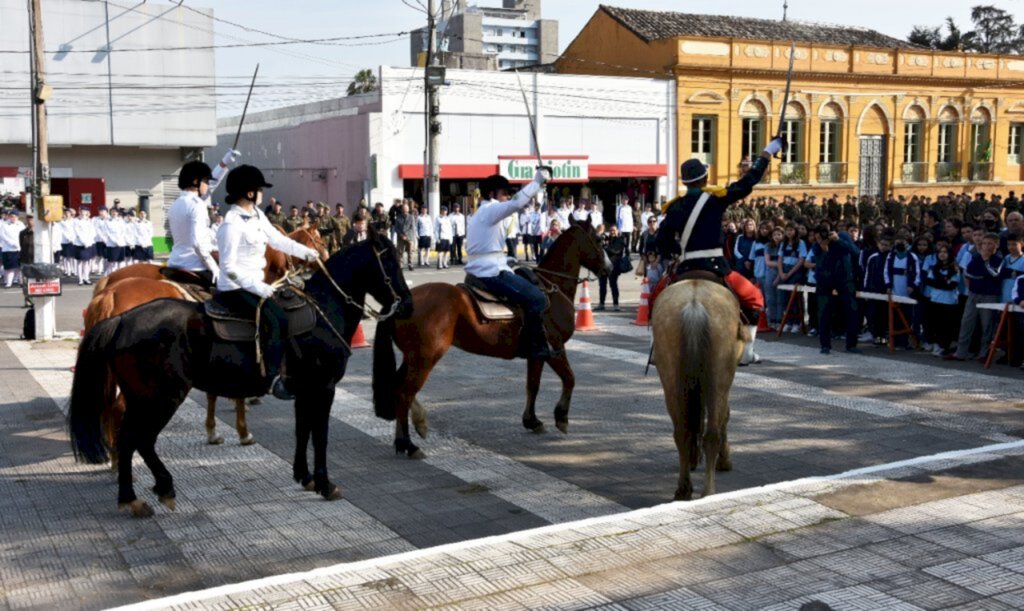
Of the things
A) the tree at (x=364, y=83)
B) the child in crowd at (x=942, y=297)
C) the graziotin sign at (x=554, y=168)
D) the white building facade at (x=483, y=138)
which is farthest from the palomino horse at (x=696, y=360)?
the tree at (x=364, y=83)

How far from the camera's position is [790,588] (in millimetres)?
5484

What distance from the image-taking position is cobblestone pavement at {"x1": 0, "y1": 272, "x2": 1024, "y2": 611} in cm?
554

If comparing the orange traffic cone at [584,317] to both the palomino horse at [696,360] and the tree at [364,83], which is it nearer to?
the palomino horse at [696,360]

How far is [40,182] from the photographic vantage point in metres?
17.0

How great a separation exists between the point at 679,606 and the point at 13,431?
7.66 metres

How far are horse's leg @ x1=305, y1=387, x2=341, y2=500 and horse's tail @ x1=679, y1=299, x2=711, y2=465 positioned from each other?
8.96 ft

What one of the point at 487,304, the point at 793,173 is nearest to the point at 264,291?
the point at 487,304

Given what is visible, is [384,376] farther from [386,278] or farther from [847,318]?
[847,318]

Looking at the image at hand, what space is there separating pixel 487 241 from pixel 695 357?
117 inches

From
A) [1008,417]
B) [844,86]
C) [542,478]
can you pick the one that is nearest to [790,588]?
[542,478]

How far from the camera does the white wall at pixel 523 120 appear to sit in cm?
3550

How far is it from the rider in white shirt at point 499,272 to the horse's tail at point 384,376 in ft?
4.02

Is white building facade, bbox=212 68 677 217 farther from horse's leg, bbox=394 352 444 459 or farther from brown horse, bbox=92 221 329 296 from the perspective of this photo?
horse's leg, bbox=394 352 444 459

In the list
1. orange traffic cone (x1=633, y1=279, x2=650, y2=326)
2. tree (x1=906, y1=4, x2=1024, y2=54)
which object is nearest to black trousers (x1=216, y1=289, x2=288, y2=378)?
orange traffic cone (x1=633, y1=279, x2=650, y2=326)
